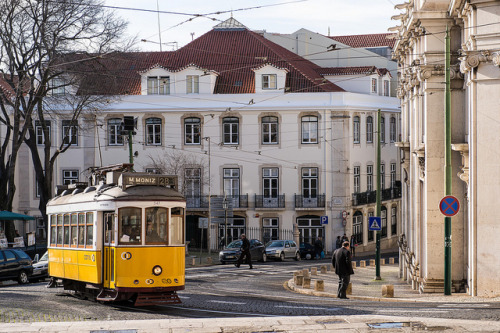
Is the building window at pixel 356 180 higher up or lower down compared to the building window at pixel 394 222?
higher up

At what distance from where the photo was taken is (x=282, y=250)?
50.2 metres

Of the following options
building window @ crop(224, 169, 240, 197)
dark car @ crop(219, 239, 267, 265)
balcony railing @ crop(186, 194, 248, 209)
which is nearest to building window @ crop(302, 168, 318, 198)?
balcony railing @ crop(186, 194, 248, 209)

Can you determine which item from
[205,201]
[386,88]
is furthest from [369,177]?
[205,201]

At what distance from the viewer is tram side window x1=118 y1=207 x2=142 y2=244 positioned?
19328 mm

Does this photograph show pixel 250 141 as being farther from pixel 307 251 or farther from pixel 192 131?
pixel 307 251

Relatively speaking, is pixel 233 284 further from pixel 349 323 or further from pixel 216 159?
pixel 216 159

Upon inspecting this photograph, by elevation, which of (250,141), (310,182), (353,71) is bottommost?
(310,182)

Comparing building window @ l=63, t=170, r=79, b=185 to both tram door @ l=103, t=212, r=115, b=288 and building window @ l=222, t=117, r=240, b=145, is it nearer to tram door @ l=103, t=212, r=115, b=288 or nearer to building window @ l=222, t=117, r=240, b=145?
building window @ l=222, t=117, r=240, b=145

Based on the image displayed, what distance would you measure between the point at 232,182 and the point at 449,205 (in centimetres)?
3599

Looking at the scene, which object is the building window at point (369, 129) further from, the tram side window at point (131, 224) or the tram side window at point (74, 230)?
the tram side window at point (131, 224)

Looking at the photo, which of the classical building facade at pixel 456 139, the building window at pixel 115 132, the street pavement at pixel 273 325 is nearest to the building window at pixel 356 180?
the building window at pixel 115 132

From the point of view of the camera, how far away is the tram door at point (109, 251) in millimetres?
19422

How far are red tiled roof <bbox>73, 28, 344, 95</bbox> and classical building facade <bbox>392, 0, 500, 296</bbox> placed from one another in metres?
23.0

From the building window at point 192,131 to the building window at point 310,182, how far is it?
6903mm
